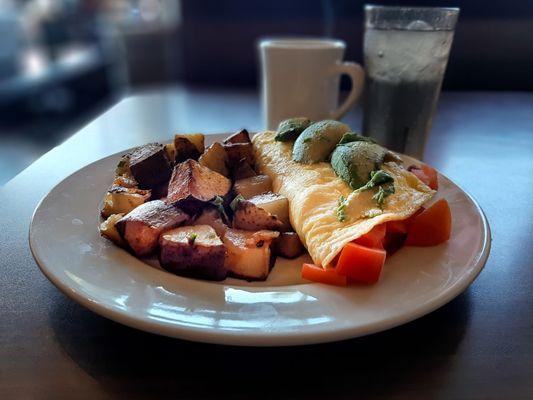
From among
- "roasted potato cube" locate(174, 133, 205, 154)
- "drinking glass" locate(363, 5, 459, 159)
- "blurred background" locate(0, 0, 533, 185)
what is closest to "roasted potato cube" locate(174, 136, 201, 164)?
"roasted potato cube" locate(174, 133, 205, 154)

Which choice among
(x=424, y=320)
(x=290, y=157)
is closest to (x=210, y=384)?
(x=424, y=320)

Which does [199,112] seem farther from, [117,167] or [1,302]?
[1,302]

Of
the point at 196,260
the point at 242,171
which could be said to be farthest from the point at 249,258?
the point at 242,171

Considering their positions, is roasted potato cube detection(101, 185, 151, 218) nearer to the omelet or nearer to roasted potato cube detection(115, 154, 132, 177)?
roasted potato cube detection(115, 154, 132, 177)

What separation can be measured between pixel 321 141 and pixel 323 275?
0.33m

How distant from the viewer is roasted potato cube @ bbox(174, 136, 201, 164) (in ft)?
3.07

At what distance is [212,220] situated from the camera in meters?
0.74

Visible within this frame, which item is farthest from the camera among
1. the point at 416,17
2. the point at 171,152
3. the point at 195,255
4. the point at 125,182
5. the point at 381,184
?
the point at 416,17

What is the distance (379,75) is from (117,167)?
27.7 inches

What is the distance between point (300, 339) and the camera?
481 millimetres

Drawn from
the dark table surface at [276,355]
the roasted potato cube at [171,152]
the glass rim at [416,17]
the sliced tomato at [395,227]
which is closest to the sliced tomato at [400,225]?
the sliced tomato at [395,227]

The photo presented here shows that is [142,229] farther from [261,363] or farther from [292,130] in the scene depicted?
[292,130]

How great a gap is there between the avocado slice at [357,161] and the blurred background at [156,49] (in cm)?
58

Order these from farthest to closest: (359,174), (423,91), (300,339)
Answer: (423,91)
(359,174)
(300,339)
